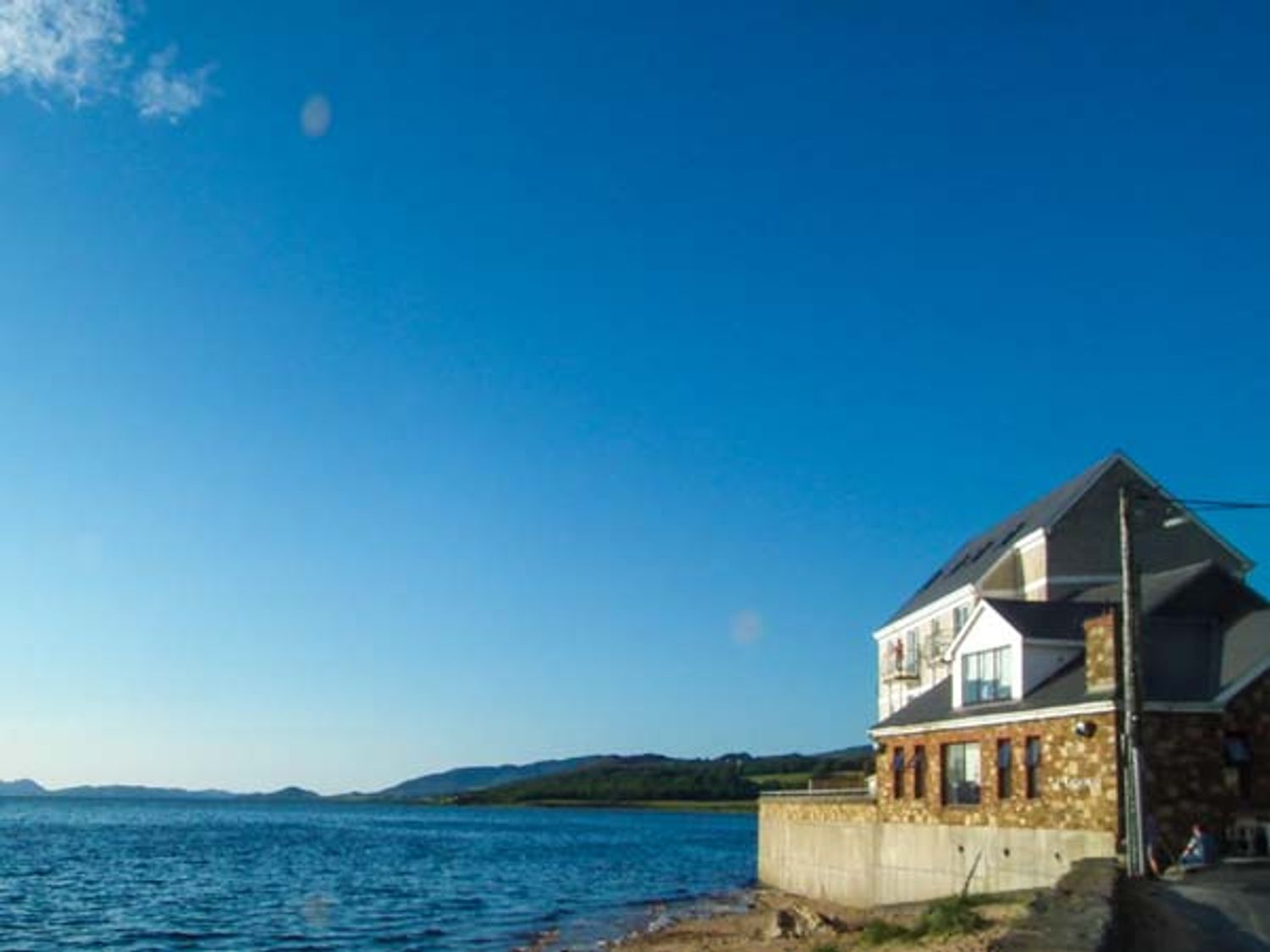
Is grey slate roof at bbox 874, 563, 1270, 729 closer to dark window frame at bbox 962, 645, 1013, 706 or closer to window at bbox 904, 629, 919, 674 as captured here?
dark window frame at bbox 962, 645, 1013, 706

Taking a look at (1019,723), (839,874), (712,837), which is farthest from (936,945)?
(712,837)

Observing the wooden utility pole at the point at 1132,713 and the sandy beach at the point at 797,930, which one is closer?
the sandy beach at the point at 797,930

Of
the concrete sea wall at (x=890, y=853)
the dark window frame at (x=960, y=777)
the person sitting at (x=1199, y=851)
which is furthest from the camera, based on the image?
the dark window frame at (x=960, y=777)

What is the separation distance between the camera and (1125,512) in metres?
29.5

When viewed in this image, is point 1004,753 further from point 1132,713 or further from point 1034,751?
point 1132,713

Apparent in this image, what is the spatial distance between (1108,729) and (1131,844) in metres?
3.74

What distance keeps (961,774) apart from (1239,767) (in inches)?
325

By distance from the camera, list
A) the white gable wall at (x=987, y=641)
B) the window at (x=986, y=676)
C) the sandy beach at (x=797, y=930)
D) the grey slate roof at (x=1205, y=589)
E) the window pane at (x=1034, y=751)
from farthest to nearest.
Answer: the window at (x=986, y=676) → the white gable wall at (x=987, y=641) → the grey slate roof at (x=1205, y=589) → the window pane at (x=1034, y=751) → the sandy beach at (x=797, y=930)

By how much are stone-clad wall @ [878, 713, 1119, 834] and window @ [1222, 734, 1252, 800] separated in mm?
2931

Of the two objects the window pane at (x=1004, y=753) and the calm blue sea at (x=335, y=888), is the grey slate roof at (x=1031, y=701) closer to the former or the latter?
the window pane at (x=1004, y=753)

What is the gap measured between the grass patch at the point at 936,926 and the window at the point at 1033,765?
960cm

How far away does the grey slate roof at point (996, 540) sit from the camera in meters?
50.6

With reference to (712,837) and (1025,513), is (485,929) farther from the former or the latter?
(712,837)

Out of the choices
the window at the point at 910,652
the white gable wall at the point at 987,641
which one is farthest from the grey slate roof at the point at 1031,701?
the window at the point at 910,652
